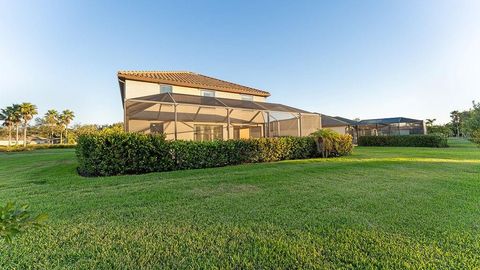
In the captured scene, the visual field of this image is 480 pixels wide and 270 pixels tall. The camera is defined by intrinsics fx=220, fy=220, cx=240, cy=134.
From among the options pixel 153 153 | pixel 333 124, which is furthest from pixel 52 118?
pixel 333 124

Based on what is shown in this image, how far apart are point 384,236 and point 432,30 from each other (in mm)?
15891

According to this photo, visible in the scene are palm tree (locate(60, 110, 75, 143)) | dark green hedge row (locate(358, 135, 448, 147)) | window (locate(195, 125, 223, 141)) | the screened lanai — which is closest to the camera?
the screened lanai

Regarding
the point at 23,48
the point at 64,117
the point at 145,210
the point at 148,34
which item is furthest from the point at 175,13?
the point at 64,117

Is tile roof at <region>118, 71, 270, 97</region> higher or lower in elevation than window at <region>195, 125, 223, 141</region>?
higher

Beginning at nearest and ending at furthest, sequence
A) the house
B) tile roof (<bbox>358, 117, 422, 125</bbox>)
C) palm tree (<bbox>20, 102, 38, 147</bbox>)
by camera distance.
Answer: the house → tile roof (<bbox>358, 117, 422, 125</bbox>) → palm tree (<bbox>20, 102, 38, 147</bbox>)

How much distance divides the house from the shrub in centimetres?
152

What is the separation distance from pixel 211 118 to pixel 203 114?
0.97m

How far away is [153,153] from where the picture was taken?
26.7 ft

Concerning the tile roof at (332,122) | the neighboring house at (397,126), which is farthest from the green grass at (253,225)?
the neighboring house at (397,126)

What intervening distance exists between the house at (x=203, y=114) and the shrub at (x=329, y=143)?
59.7 inches

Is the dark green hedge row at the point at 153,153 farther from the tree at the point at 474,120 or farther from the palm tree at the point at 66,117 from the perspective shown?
the palm tree at the point at 66,117

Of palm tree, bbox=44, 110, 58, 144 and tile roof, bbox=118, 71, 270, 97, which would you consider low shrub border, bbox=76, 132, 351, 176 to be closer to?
tile roof, bbox=118, 71, 270, 97

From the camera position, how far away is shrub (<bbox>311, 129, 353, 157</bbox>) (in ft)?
39.3

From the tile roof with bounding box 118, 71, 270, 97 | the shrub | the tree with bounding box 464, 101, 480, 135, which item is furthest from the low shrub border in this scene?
the tile roof with bounding box 118, 71, 270, 97
